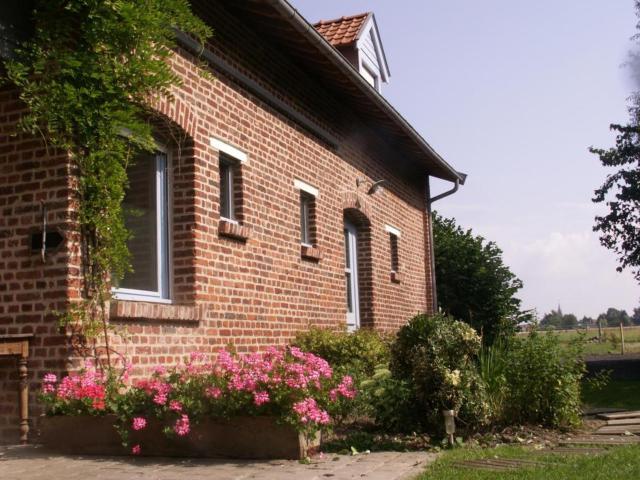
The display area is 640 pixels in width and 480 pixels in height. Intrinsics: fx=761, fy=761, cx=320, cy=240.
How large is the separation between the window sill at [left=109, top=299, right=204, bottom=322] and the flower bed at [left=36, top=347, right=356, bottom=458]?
65 cm

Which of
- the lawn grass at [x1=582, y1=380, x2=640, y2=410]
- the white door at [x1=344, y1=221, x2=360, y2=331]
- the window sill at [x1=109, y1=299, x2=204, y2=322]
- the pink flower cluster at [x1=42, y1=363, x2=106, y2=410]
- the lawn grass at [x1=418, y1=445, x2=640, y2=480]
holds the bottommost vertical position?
the lawn grass at [x1=582, y1=380, x2=640, y2=410]

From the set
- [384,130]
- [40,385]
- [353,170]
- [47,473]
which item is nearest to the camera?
[47,473]

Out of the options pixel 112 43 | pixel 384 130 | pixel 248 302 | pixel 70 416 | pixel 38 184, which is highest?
pixel 384 130

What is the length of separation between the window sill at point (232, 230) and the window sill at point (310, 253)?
1774 mm

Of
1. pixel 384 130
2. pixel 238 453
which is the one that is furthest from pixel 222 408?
A: pixel 384 130

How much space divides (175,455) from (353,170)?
7.62 metres

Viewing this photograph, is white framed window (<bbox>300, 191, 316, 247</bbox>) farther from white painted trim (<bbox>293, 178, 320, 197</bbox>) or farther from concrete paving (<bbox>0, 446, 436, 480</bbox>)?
concrete paving (<bbox>0, 446, 436, 480</bbox>)

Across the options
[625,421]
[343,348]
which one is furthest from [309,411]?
[625,421]

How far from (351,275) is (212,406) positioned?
7.57 meters

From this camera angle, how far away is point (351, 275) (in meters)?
13.0

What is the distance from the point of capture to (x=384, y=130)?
Answer: 45.2 feet

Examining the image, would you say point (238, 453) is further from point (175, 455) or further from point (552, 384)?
point (552, 384)

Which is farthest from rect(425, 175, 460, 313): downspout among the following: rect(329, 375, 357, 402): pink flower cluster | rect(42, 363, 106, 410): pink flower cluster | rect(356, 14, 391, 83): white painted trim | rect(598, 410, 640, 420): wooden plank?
rect(42, 363, 106, 410): pink flower cluster

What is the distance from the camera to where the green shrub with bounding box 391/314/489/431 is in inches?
263
